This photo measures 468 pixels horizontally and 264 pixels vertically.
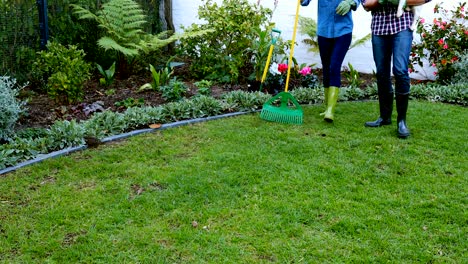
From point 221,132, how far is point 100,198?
1.64 metres

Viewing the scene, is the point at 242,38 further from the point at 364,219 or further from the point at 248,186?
the point at 364,219

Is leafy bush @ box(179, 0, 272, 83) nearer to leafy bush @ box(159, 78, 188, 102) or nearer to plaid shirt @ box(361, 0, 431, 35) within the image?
leafy bush @ box(159, 78, 188, 102)

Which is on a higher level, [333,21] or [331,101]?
[333,21]

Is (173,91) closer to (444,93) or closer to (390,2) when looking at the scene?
(390,2)

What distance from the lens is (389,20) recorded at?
4387 mm

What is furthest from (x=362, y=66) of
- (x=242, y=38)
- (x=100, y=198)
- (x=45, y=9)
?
(x=100, y=198)

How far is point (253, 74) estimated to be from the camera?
6691 millimetres

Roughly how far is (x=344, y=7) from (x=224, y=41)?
8.95 feet

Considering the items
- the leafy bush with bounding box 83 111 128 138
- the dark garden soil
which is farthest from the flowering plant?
the leafy bush with bounding box 83 111 128 138

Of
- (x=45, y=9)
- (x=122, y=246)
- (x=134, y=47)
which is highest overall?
(x=45, y=9)

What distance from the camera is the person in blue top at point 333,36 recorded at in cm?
475

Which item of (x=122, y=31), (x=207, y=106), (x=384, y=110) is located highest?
(x=122, y=31)

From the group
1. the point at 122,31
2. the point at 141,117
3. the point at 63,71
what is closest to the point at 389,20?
the point at 141,117

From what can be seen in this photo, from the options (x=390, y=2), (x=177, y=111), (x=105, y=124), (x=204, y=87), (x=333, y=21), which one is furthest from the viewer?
(x=204, y=87)
